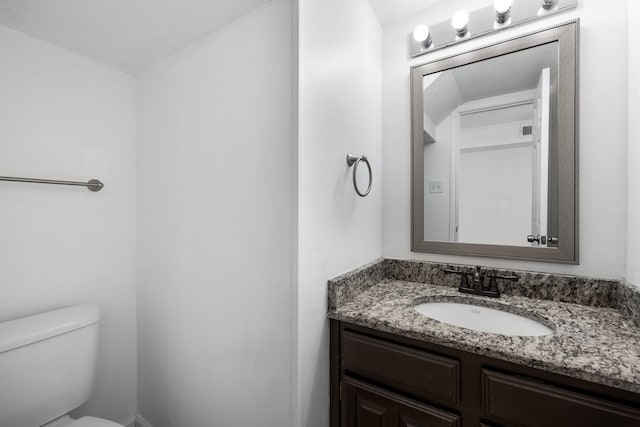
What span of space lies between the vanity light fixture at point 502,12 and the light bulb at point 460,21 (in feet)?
0.39

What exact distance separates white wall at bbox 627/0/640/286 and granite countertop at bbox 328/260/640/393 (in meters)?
0.19

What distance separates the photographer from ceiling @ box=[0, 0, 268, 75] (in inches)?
40.6

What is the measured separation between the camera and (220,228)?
1.16 metres

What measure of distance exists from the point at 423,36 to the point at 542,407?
5.13ft

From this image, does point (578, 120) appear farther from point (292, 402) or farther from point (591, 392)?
point (292, 402)

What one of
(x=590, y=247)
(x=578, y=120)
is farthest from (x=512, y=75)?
(x=590, y=247)

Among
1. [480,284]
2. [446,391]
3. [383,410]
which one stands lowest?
[383,410]

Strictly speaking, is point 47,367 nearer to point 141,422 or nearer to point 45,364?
point 45,364

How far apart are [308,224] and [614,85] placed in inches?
52.0

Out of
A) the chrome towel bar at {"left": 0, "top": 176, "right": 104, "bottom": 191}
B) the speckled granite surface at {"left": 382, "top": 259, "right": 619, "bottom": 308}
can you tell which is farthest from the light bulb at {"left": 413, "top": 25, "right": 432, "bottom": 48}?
the chrome towel bar at {"left": 0, "top": 176, "right": 104, "bottom": 191}

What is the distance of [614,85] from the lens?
1059mm

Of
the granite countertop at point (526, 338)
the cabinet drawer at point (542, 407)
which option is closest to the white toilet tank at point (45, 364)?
the granite countertop at point (526, 338)

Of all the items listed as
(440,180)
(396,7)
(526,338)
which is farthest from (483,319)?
(396,7)

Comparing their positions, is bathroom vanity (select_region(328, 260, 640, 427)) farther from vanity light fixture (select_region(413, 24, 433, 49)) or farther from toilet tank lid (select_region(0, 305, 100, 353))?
vanity light fixture (select_region(413, 24, 433, 49))
